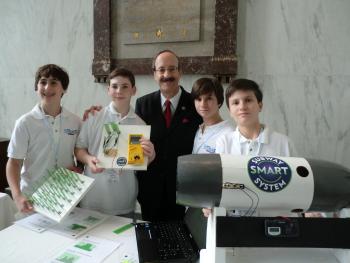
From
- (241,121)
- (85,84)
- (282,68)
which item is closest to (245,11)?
(282,68)

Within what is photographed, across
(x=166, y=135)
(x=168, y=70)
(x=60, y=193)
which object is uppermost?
(x=168, y=70)

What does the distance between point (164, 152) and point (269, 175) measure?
1018 mm

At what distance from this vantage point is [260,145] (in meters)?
1.27

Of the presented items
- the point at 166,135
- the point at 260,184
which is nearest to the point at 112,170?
the point at 166,135

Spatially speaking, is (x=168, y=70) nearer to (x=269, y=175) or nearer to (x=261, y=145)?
(x=261, y=145)

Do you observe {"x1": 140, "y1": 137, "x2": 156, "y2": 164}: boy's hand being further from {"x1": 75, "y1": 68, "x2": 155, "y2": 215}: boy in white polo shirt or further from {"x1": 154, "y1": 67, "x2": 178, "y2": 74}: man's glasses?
{"x1": 154, "y1": 67, "x2": 178, "y2": 74}: man's glasses

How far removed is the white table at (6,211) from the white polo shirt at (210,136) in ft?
3.80

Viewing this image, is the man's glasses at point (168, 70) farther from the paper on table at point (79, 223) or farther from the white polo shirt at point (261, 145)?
the paper on table at point (79, 223)

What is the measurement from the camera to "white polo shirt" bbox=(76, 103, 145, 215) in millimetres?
1513

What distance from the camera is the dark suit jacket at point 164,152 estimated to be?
1.71 meters

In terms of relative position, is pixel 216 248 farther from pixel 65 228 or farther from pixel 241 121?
pixel 65 228

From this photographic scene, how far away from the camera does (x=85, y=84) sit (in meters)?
3.04

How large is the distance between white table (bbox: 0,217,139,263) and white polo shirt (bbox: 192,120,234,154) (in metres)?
0.56

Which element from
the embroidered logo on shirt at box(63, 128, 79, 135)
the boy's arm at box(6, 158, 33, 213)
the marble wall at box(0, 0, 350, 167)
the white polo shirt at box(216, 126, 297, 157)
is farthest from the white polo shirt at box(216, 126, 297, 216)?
the marble wall at box(0, 0, 350, 167)
